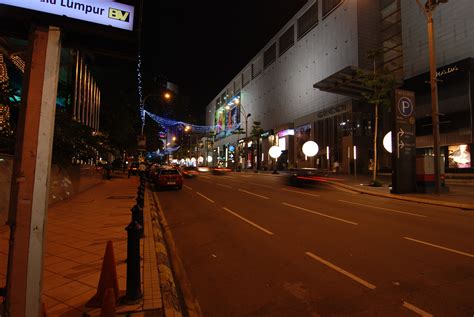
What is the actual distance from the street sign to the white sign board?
18.7 meters

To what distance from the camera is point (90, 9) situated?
3.08 m

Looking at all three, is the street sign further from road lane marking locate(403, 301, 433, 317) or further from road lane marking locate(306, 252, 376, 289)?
road lane marking locate(403, 301, 433, 317)

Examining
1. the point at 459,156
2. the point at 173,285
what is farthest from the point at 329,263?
the point at 459,156

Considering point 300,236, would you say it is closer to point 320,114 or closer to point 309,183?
point 309,183

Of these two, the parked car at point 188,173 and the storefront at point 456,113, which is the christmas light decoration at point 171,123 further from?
the storefront at point 456,113

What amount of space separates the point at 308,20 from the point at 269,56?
60.6ft

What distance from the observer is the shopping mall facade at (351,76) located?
107ft

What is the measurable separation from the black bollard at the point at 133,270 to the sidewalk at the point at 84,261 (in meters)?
0.14

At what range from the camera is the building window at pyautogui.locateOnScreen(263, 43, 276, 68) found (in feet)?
238

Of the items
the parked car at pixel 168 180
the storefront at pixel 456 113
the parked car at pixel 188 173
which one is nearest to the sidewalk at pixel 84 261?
the parked car at pixel 168 180

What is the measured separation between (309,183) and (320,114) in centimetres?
2983

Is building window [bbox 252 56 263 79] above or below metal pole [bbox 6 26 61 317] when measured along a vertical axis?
above

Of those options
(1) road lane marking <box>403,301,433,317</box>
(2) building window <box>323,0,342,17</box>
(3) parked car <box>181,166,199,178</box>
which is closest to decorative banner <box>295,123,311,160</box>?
(2) building window <box>323,0,342,17</box>

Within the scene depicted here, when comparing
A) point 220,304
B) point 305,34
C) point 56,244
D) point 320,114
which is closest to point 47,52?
point 220,304
